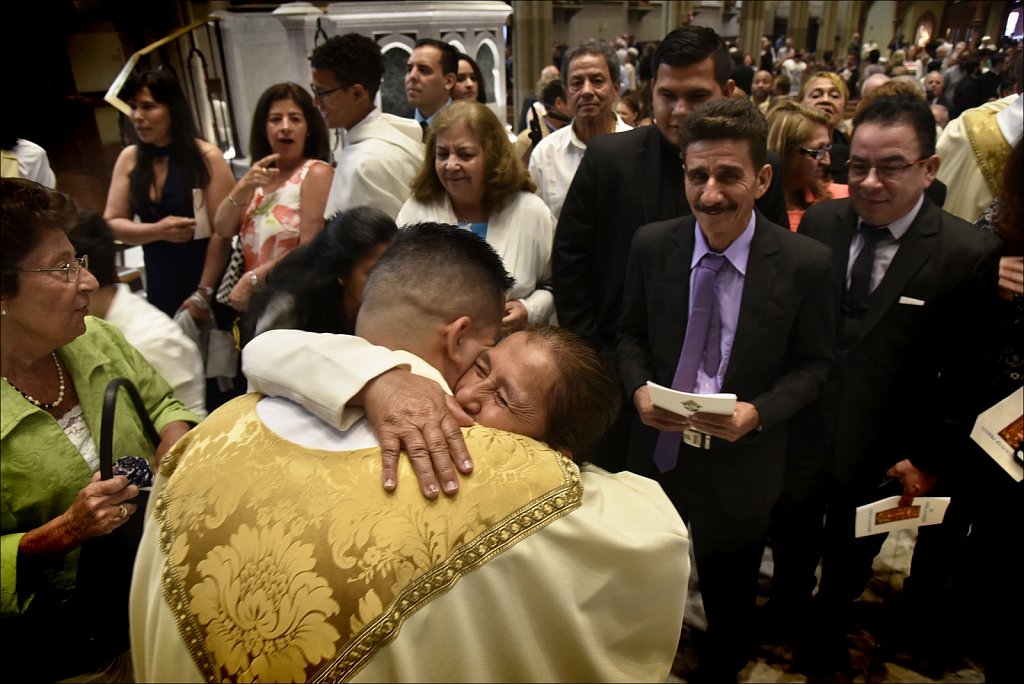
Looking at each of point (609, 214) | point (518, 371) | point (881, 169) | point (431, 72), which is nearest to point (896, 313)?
point (881, 169)

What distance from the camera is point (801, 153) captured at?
2.48 m

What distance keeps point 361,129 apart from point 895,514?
2.17 meters

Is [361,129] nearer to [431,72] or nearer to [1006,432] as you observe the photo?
[431,72]

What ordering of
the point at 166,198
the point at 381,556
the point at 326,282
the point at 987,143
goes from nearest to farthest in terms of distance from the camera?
Result: the point at 381,556, the point at 326,282, the point at 166,198, the point at 987,143

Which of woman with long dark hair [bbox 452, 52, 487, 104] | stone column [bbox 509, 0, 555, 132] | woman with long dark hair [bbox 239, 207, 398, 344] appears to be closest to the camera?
woman with long dark hair [bbox 239, 207, 398, 344]

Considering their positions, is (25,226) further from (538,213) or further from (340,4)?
(340,4)

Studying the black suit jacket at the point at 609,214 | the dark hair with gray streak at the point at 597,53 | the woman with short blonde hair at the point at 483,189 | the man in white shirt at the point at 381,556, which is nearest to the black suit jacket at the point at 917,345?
the black suit jacket at the point at 609,214

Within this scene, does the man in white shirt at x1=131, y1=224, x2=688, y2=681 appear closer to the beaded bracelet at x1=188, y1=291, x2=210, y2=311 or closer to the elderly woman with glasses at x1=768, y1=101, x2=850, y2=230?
the beaded bracelet at x1=188, y1=291, x2=210, y2=311

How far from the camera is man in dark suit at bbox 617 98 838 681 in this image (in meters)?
1.60

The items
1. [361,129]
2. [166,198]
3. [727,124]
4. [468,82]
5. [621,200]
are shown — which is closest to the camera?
[727,124]

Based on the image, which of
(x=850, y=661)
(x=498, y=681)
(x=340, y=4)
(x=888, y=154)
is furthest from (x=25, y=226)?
(x=340, y=4)

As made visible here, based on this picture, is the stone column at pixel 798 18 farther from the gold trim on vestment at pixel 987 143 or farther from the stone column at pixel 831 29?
the gold trim on vestment at pixel 987 143

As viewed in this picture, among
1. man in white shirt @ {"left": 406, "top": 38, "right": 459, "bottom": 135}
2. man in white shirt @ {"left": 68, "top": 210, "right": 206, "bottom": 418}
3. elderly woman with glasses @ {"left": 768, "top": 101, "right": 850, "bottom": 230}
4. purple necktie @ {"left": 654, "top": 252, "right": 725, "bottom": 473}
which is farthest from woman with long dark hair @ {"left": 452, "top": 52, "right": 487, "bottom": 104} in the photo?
man in white shirt @ {"left": 68, "top": 210, "right": 206, "bottom": 418}

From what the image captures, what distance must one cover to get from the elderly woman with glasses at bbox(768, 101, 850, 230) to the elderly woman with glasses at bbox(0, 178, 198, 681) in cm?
222
